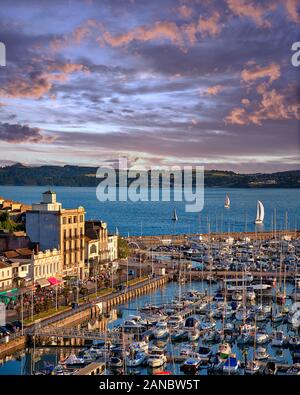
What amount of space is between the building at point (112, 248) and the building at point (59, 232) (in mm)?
3703

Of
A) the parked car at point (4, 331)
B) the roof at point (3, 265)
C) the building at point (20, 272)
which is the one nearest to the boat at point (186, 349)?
the parked car at point (4, 331)

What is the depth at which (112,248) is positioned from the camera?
35781 millimetres

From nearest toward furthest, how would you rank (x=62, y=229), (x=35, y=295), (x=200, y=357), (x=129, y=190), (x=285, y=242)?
(x=200, y=357) → (x=35, y=295) → (x=62, y=229) → (x=285, y=242) → (x=129, y=190)

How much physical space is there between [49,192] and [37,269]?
5283mm

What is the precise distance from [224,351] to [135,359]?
2644 millimetres

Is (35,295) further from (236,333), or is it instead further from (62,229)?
(236,333)

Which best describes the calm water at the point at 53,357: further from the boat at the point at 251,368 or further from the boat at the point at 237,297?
the boat at the point at 237,297

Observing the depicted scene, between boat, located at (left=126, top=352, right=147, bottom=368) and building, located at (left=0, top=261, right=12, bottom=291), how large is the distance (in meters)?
8.80

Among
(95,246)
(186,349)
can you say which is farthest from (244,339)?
(95,246)

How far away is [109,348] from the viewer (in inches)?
709

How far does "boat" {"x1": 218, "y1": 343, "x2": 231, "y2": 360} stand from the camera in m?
17.6

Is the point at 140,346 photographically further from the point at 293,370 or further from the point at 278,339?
the point at 278,339

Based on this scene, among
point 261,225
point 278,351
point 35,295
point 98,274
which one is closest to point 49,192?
point 98,274

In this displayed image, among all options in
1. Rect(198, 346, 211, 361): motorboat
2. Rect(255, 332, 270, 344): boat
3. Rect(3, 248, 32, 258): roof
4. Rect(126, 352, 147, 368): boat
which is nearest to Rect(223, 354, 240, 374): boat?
Rect(198, 346, 211, 361): motorboat
